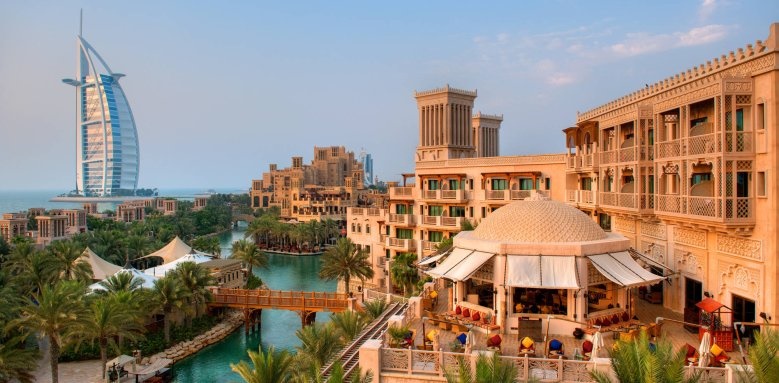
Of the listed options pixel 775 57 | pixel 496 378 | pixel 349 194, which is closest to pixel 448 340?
pixel 496 378

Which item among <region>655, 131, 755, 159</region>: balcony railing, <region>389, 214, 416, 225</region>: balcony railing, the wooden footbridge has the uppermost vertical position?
<region>655, 131, 755, 159</region>: balcony railing

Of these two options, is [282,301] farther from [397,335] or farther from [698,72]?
[698,72]

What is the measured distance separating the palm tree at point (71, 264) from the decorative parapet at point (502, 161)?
77.9ft

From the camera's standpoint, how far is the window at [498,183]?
1470 inches

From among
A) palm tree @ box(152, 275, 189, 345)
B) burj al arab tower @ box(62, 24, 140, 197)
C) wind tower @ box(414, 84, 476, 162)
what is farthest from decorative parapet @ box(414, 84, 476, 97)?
burj al arab tower @ box(62, 24, 140, 197)

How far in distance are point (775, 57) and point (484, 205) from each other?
23985 mm

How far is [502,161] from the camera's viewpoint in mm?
37281

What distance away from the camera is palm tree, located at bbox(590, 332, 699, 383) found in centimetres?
1021

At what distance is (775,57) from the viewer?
555 inches

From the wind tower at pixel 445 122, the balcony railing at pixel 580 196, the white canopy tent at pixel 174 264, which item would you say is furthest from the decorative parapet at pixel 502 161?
the white canopy tent at pixel 174 264

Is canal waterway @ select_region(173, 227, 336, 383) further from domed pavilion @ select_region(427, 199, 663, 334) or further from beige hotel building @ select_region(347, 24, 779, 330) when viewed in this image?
beige hotel building @ select_region(347, 24, 779, 330)

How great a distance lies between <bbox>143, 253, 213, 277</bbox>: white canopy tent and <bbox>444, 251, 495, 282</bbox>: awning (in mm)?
25819

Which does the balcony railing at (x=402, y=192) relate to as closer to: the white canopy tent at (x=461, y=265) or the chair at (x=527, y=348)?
the white canopy tent at (x=461, y=265)

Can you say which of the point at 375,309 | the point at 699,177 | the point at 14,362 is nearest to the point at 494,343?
the point at 699,177
